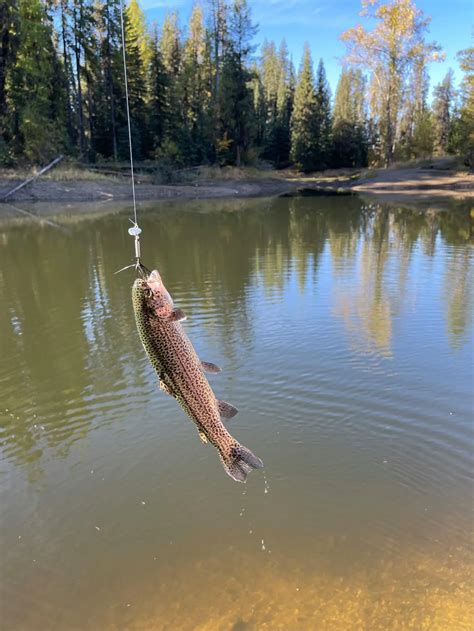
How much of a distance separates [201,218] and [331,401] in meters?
24.3

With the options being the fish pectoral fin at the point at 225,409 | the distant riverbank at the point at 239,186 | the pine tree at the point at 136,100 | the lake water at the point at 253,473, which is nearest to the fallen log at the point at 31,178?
the distant riverbank at the point at 239,186

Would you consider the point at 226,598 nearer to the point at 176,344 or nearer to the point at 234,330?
the point at 176,344

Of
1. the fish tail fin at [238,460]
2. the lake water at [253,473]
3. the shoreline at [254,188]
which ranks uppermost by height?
the shoreline at [254,188]

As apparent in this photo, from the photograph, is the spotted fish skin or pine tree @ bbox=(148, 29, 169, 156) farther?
pine tree @ bbox=(148, 29, 169, 156)

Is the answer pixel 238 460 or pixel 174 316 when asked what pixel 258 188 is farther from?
pixel 174 316

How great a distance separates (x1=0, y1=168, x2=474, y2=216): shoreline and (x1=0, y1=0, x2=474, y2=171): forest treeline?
3.84 meters

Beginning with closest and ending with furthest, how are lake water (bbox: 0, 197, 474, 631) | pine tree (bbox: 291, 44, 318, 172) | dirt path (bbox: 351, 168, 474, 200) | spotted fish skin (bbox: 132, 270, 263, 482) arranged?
spotted fish skin (bbox: 132, 270, 263, 482), lake water (bbox: 0, 197, 474, 631), dirt path (bbox: 351, 168, 474, 200), pine tree (bbox: 291, 44, 318, 172)

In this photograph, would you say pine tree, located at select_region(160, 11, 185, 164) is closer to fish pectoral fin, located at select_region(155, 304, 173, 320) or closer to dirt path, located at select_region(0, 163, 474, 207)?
dirt path, located at select_region(0, 163, 474, 207)

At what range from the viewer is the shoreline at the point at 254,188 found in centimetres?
4094

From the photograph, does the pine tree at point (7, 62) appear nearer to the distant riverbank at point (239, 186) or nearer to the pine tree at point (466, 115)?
the distant riverbank at point (239, 186)

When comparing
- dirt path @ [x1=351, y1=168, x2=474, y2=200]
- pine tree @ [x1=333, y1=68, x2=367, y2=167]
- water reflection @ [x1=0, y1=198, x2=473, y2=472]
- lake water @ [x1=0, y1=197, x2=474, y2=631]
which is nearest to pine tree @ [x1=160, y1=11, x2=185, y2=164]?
dirt path @ [x1=351, y1=168, x2=474, y2=200]

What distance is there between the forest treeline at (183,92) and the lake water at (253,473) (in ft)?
126

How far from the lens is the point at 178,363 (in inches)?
122

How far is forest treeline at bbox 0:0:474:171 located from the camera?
148 ft
